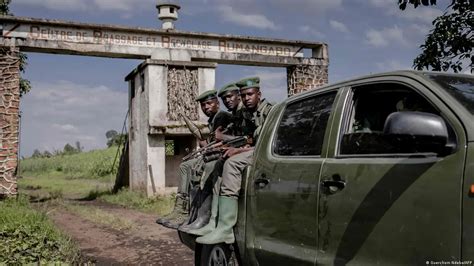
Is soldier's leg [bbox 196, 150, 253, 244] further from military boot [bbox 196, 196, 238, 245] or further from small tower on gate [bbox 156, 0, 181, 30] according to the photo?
small tower on gate [bbox 156, 0, 181, 30]

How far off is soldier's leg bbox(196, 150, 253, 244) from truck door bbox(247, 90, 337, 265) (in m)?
0.18

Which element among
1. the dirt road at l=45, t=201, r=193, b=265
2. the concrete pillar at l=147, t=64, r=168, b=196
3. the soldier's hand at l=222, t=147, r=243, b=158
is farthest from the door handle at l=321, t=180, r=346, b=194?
the concrete pillar at l=147, t=64, r=168, b=196

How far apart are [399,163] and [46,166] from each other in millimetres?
40852

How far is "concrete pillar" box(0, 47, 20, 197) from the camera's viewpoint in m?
13.2

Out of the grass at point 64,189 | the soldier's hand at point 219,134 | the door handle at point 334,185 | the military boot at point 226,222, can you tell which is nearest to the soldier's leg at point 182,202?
the soldier's hand at point 219,134

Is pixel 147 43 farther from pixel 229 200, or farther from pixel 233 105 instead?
pixel 229 200

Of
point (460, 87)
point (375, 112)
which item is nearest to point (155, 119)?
point (375, 112)

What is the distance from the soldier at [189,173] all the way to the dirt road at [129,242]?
1589mm

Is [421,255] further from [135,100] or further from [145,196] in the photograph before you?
[135,100]

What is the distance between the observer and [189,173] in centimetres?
593

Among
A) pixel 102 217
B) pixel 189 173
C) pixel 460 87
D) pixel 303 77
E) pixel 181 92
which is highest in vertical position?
pixel 303 77

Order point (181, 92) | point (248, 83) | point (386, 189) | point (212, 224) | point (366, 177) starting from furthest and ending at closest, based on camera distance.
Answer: point (181, 92) → point (248, 83) → point (212, 224) → point (366, 177) → point (386, 189)

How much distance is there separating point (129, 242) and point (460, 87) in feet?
23.5

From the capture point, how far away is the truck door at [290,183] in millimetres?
3434
